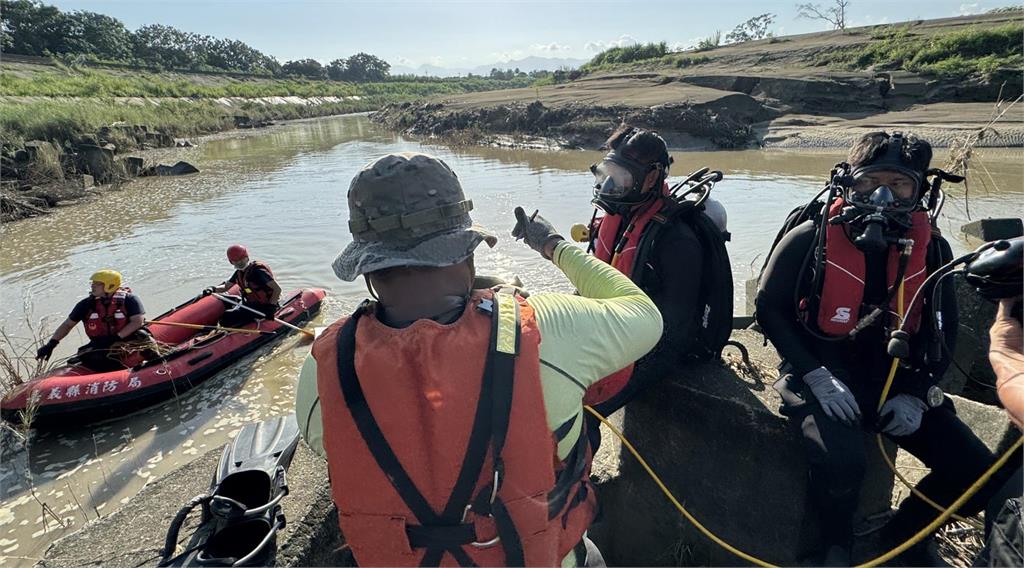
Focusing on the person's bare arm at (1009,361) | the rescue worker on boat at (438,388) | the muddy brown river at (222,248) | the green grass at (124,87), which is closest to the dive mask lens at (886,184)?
the person's bare arm at (1009,361)

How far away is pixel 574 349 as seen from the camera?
1.39m

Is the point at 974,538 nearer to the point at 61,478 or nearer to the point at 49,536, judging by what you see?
the point at 49,536

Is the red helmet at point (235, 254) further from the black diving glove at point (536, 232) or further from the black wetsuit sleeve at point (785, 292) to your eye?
the black wetsuit sleeve at point (785, 292)

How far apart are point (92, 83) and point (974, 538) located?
152 feet

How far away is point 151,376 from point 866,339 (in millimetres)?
6408

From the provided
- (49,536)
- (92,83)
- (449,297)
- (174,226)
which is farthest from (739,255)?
(92,83)

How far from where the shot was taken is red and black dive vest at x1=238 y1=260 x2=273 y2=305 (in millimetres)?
6984

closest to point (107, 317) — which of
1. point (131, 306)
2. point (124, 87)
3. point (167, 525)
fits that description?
point (131, 306)

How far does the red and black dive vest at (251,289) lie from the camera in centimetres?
698

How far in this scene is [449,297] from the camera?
1.37 meters

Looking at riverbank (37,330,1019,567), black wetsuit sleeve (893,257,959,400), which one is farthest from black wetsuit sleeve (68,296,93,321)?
black wetsuit sleeve (893,257,959,400)

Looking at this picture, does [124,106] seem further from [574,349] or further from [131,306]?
[574,349]

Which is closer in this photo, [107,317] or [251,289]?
[107,317]

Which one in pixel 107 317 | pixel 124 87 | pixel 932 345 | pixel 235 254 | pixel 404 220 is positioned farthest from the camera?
pixel 124 87
